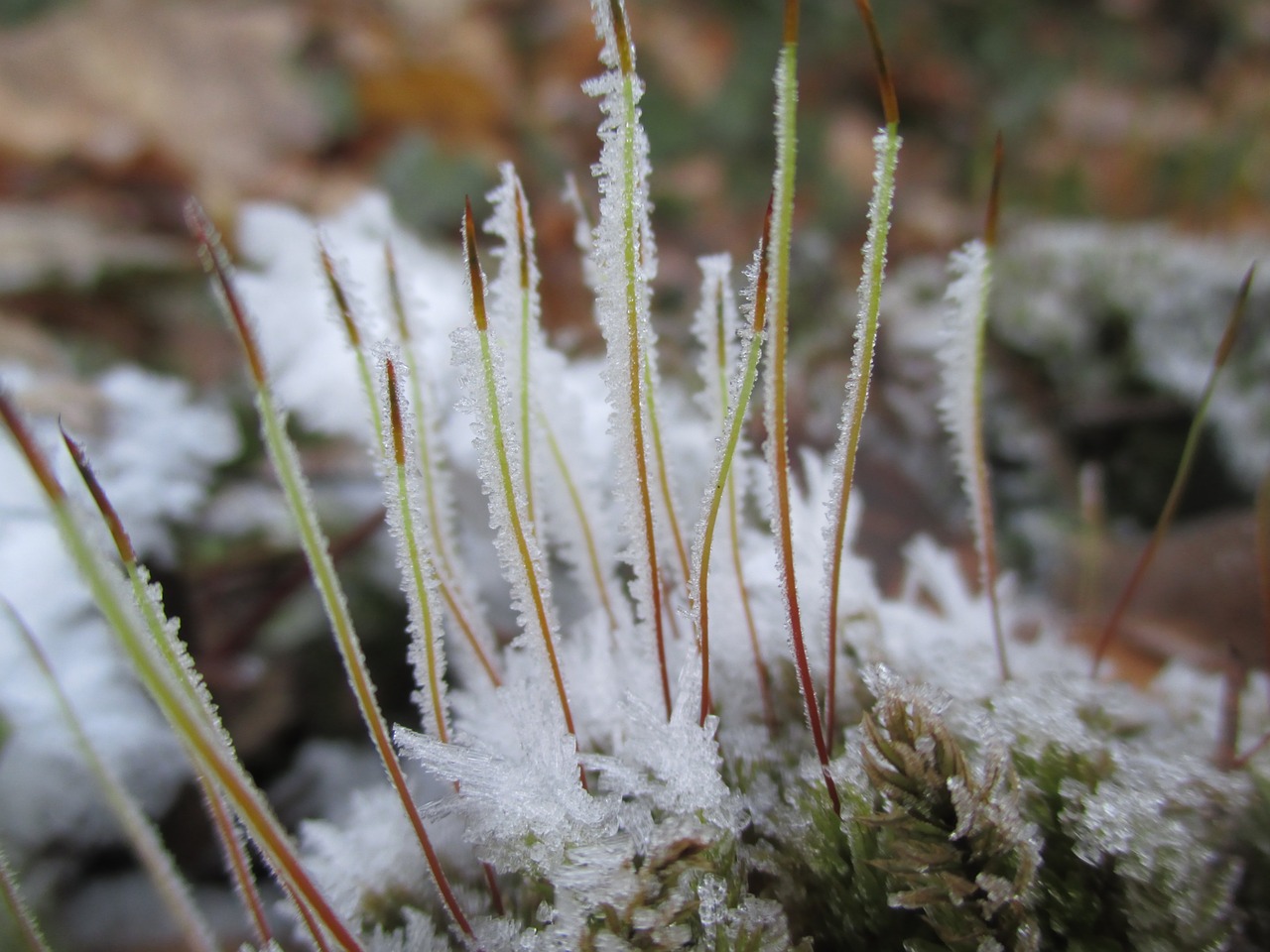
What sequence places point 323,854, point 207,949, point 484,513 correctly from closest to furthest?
point 207,949 → point 323,854 → point 484,513

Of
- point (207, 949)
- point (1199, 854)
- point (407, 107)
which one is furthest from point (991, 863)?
point (407, 107)

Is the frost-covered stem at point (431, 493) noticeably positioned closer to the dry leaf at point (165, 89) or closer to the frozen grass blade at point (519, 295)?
the frozen grass blade at point (519, 295)

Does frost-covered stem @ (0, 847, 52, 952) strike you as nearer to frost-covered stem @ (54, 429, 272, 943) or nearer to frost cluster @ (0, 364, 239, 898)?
frost-covered stem @ (54, 429, 272, 943)

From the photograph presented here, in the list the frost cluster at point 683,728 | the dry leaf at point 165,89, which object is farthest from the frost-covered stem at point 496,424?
the dry leaf at point 165,89

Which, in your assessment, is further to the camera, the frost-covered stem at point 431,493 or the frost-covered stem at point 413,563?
the frost-covered stem at point 431,493

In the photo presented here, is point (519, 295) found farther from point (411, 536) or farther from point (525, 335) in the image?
point (411, 536)

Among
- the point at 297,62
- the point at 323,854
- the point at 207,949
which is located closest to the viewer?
the point at 207,949

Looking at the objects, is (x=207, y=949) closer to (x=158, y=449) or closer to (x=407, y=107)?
(x=158, y=449)
